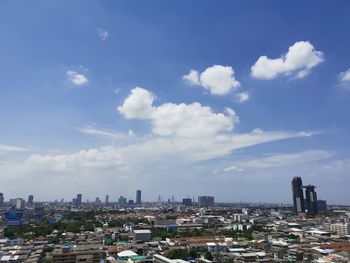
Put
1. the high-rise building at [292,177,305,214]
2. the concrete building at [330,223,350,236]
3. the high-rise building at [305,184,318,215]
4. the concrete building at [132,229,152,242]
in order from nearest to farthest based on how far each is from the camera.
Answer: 1. the concrete building at [132,229,152,242]
2. the concrete building at [330,223,350,236]
3. the high-rise building at [305,184,318,215]
4. the high-rise building at [292,177,305,214]

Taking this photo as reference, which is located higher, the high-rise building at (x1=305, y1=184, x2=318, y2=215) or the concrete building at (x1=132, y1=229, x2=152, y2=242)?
the high-rise building at (x1=305, y1=184, x2=318, y2=215)

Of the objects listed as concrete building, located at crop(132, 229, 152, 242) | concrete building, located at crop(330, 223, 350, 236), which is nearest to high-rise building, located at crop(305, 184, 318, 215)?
concrete building, located at crop(330, 223, 350, 236)

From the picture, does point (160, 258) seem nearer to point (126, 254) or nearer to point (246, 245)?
point (126, 254)

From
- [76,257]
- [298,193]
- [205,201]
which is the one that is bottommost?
[76,257]

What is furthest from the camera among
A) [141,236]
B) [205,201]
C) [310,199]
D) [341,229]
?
[205,201]

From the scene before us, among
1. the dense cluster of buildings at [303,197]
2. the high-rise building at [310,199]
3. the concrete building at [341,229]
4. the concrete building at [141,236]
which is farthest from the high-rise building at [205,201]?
the concrete building at [141,236]

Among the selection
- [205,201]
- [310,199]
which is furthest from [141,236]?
[205,201]

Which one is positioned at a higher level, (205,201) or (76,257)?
(205,201)

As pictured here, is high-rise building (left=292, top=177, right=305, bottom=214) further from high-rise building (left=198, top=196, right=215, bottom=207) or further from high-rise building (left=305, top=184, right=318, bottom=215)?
high-rise building (left=198, top=196, right=215, bottom=207)

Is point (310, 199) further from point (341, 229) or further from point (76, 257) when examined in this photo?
point (76, 257)

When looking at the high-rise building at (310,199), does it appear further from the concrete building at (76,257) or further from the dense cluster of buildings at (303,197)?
the concrete building at (76,257)

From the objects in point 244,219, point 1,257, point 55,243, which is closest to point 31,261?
point 1,257
